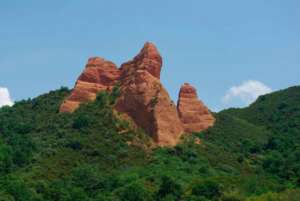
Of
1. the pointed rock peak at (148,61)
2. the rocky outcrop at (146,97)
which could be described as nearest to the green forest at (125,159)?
the rocky outcrop at (146,97)

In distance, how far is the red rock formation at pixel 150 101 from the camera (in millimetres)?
80125

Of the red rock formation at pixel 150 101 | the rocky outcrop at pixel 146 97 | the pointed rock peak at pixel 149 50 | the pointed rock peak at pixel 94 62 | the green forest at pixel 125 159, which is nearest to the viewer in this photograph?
the green forest at pixel 125 159

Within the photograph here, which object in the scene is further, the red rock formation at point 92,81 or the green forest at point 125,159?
the red rock formation at point 92,81

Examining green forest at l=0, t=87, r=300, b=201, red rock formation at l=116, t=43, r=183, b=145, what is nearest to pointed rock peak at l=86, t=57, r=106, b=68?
green forest at l=0, t=87, r=300, b=201

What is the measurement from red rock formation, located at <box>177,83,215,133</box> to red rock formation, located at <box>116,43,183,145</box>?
3.93 meters

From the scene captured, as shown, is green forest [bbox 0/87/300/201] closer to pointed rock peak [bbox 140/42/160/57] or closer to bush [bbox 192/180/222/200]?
bush [bbox 192/180/222/200]

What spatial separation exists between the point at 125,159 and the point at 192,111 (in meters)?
15.5

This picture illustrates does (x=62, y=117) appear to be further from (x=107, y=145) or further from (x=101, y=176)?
(x=101, y=176)

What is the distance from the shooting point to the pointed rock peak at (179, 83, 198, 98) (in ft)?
294

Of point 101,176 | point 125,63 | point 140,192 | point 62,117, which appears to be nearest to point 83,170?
point 101,176

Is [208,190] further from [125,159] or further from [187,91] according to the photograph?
[187,91]

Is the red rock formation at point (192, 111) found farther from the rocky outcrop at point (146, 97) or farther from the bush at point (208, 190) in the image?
the bush at point (208, 190)

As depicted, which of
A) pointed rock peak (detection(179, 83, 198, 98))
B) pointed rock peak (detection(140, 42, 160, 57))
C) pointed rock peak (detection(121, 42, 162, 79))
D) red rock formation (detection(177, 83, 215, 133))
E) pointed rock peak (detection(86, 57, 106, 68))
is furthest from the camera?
pointed rock peak (detection(179, 83, 198, 98))

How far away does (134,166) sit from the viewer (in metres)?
73.8
